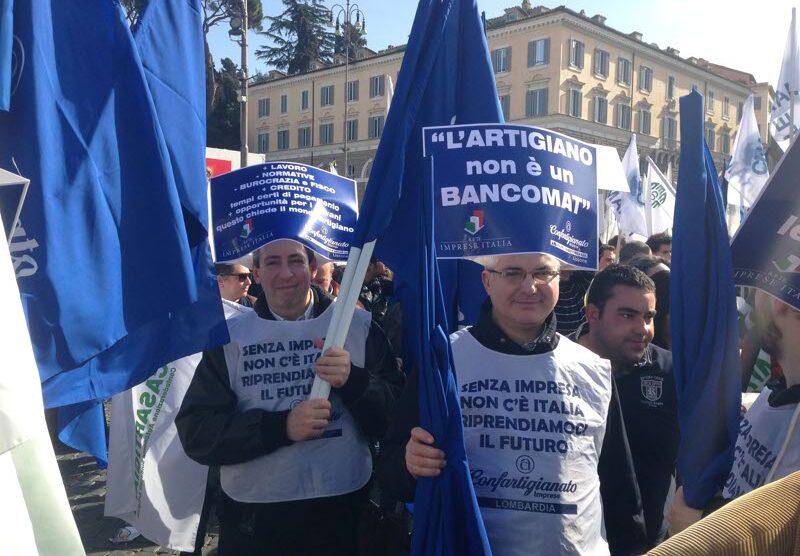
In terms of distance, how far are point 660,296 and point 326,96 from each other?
55721 mm

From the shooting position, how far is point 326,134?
58531mm

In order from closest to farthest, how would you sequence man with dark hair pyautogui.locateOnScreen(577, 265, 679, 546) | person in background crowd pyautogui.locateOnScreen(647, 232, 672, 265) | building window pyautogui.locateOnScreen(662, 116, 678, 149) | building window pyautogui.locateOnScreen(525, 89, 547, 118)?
man with dark hair pyautogui.locateOnScreen(577, 265, 679, 546) < person in background crowd pyautogui.locateOnScreen(647, 232, 672, 265) < building window pyautogui.locateOnScreen(525, 89, 547, 118) < building window pyautogui.locateOnScreen(662, 116, 678, 149)

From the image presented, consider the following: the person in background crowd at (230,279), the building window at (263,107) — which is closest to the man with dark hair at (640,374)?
the person in background crowd at (230,279)

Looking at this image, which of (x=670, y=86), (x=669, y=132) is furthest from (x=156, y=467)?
(x=669, y=132)

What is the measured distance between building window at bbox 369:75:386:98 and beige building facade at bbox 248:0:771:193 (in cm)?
7

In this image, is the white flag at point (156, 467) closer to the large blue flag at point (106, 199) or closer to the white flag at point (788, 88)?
the large blue flag at point (106, 199)

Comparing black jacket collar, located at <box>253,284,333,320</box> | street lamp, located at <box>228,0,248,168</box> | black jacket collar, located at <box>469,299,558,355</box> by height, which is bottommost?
black jacket collar, located at <box>469,299,558,355</box>

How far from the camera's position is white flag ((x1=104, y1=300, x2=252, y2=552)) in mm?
3568

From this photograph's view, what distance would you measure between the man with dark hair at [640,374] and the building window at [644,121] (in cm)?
5640

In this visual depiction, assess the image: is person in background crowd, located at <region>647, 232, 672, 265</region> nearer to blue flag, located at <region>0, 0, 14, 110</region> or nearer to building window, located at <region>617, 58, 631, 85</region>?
blue flag, located at <region>0, 0, 14, 110</region>

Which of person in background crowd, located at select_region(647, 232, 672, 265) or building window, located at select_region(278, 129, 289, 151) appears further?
building window, located at select_region(278, 129, 289, 151)

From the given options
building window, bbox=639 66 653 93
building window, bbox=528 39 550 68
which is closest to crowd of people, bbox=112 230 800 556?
building window, bbox=528 39 550 68

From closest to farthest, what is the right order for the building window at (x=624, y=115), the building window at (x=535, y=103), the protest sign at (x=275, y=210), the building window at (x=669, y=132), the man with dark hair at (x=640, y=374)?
the man with dark hair at (x=640, y=374) → the protest sign at (x=275, y=210) → the building window at (x=535, y=103) → the building window at (x=624, y=115) → the building window at (x=669, y=132)

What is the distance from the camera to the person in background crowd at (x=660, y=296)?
3.62 m
